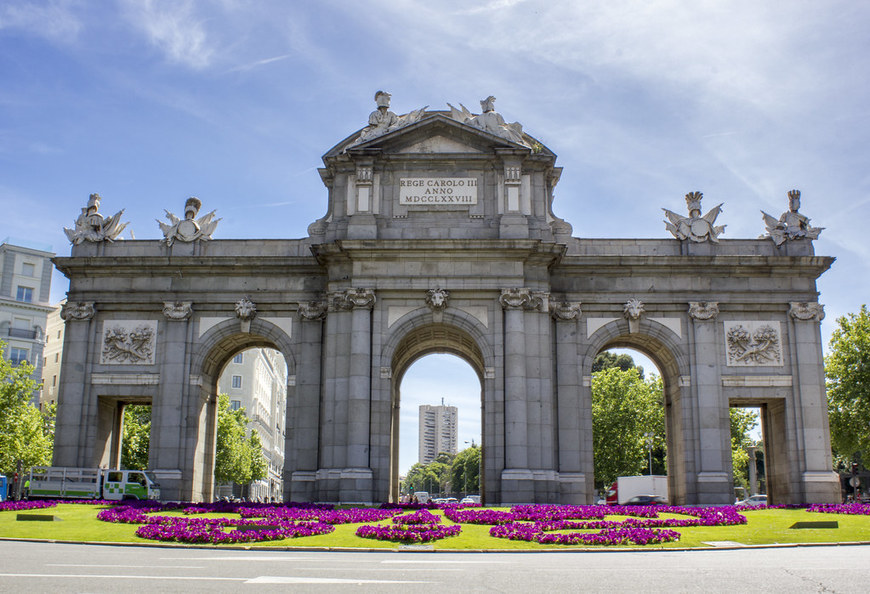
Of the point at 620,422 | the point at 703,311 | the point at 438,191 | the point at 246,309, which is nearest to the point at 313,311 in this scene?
the point at 246,309

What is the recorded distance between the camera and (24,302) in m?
87.2

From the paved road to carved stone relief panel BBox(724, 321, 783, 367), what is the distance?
21.8 m

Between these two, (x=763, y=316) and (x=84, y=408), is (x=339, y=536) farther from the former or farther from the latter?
(x=763, y=316)

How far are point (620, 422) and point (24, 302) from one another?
59186mm

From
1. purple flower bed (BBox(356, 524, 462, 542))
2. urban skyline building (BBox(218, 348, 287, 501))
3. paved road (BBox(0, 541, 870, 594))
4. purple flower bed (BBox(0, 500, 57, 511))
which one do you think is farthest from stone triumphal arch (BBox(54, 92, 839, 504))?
urban skyline building (BBox(218, 348, 287, 501))

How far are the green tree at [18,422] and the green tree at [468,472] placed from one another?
322 feet

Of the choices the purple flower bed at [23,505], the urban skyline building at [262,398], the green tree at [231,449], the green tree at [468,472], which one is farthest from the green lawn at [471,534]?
the green tree at [468,472]

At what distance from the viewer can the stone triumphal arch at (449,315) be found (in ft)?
136

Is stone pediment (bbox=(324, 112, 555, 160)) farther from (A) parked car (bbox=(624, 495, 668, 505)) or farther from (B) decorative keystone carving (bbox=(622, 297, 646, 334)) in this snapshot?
(A) parked car (bbox=(624, 495, 668, 505))

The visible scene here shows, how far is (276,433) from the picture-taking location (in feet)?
450

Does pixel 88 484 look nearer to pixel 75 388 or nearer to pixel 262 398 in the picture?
pixel 75 388

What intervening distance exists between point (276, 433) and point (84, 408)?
311 ft

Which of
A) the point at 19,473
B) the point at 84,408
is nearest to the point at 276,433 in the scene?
the point at 19,473

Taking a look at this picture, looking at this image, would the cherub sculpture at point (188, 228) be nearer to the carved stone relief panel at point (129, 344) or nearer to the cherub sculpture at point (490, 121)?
the carved stone relief panel at point (129, 344)
